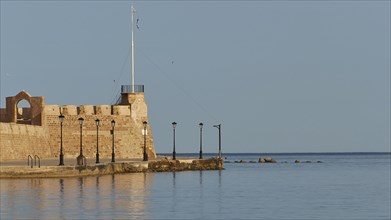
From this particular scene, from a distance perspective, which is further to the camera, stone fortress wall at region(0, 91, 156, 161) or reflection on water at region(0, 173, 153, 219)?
stone fortress wall at region(0, 91, 156, 161)

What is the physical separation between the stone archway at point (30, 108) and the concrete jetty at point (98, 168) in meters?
9.56

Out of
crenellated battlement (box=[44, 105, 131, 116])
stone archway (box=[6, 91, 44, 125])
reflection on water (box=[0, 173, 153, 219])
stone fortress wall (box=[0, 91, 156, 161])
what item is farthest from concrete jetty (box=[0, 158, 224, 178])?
stone archway (box=[6, 91, 44, 125])

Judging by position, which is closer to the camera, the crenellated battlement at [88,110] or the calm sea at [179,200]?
the calm sea at [179,200]

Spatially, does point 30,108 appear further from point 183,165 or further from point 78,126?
point 183,165

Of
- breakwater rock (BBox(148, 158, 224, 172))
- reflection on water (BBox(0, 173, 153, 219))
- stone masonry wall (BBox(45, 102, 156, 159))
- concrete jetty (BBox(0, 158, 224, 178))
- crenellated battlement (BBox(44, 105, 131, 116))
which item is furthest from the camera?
crenellated battlement (BBox(44, 105, 131, 116))

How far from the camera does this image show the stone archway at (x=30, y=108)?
69625mm

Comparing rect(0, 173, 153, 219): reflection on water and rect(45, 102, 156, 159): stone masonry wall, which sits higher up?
rect(45, 102, 156, 159): stone masonry wall

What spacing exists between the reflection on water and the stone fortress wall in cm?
1752

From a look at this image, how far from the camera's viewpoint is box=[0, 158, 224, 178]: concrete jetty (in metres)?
48.7

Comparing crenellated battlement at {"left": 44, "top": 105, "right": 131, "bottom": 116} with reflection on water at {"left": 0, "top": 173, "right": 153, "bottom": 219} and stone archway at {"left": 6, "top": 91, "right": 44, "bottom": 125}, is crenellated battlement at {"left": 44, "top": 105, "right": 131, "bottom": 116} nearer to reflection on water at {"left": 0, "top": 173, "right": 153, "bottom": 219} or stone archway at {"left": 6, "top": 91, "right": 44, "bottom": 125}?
stone archway at {"left": 6, "top": 91, "right": 44, "bottom": 125}

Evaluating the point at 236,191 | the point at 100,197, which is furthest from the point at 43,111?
the point at 100,197

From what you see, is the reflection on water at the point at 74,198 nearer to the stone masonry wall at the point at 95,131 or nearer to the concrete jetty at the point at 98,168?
the concrete jetty at the point at 98,168

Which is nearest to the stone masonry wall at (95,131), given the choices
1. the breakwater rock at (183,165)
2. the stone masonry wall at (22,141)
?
the stone masonry wall at (22,141)

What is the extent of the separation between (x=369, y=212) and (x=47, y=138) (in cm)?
3828
